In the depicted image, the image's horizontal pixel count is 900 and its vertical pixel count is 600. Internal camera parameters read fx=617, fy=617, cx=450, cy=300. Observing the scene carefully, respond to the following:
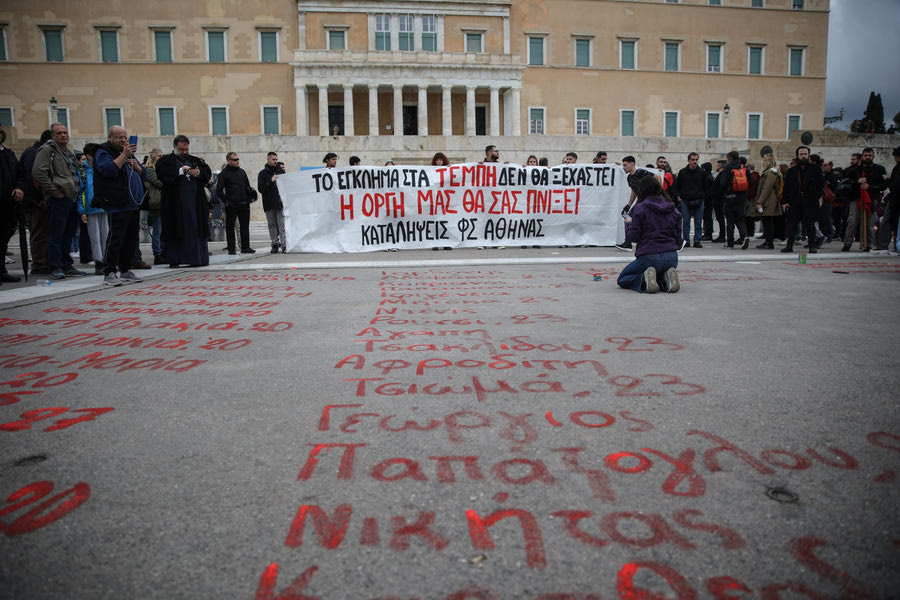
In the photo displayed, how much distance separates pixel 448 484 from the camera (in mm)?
1998

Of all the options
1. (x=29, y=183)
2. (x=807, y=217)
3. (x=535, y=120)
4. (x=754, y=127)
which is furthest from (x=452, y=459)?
(x=754, y=127)

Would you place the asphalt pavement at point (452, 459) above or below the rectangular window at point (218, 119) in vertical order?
below

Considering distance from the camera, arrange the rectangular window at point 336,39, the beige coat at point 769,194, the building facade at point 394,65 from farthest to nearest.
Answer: the rectangular window at point 336,39 < the building facade at point 394,65 < the beige coat at point 769,194

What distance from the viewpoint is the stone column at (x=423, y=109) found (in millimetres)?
42688

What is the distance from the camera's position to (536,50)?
4628 cm

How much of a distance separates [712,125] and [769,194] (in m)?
41.6

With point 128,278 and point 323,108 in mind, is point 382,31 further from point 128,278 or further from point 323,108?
point 128,278

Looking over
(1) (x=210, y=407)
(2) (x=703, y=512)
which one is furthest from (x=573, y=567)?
(1) (x=210, y=407)

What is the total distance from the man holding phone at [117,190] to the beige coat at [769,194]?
1083cm

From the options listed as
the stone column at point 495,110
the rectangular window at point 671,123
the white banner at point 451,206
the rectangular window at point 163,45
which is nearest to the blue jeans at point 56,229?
the white banner at point 451,206

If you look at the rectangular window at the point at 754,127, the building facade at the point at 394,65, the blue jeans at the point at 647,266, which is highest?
the building facade at the point at 394,65

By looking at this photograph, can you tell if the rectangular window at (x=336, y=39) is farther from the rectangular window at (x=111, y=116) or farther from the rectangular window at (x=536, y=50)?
the rectangular window at (x=111, y=116)

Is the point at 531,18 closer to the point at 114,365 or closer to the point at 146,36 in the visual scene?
the point at 146,36

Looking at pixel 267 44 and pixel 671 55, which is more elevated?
pixel 267 44
